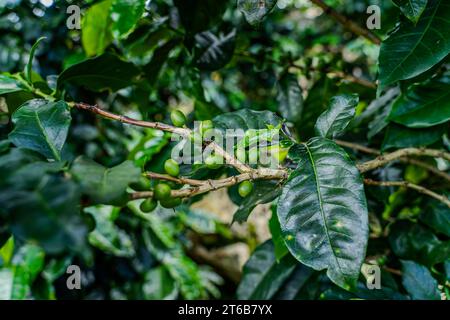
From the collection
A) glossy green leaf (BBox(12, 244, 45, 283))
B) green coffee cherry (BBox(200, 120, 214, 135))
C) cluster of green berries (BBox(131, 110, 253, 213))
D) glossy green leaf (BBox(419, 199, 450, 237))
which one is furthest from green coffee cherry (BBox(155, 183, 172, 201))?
glossy green leaf (BBox(12, 244, 45, 283))

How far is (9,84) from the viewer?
0.74 meters

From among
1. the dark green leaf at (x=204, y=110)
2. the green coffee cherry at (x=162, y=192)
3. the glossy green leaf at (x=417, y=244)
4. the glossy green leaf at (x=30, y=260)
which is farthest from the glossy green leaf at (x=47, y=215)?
the glossy green leaf at (x=30, y=260)

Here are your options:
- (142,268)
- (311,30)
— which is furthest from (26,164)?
(311,30)

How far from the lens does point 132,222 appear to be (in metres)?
1.68

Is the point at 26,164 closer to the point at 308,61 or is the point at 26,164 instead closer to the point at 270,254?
the point at 270,254

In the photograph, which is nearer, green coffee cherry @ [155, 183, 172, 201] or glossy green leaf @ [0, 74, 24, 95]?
green coffee cherry @ [155, 183, 172, 201]

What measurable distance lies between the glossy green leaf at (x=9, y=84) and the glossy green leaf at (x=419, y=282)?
84cm

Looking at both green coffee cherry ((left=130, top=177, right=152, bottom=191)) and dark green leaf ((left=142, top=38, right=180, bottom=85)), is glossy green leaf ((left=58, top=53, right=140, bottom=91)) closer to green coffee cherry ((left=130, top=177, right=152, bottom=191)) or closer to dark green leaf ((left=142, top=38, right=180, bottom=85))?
dark green leaf ((left=142, top=38, right=180, bottom=85))

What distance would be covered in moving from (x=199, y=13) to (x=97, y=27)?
30 centimetres

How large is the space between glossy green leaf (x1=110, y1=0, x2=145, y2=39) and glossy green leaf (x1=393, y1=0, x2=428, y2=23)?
16.6 inches

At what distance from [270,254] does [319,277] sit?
133 millimetres

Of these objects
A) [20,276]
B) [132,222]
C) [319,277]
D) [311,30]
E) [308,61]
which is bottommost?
[132,222]

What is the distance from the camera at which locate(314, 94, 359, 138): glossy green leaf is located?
689mm

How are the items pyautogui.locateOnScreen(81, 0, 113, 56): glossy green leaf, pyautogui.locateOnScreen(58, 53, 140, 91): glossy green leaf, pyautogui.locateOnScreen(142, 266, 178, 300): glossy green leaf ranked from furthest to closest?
pyautogui.locateOnScreen(142, 266, 178, 300): glossy green leaf, pyautogui.locateOnScreen(81, 0, 113, 56): glossy green leaf, pyautogui.locateOnScreen(58, 53, 140, 91): glossy green leaf
